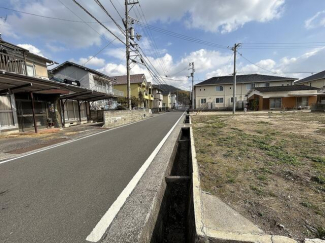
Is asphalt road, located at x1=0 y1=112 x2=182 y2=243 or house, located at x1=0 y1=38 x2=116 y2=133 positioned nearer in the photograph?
asphalt road, located at x1=0 y1=112 x2=182 y2=243

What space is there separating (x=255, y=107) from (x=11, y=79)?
3577cm

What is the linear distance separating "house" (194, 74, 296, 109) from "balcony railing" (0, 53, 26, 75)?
118 ft

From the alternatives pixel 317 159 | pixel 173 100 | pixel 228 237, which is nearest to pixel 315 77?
pixel 317 159

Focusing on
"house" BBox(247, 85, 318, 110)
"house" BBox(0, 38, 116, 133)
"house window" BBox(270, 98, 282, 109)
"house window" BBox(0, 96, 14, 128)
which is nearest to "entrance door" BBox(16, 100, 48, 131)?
"house" BBox(0, 38, 116, 133)

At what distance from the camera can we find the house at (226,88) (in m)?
39.9

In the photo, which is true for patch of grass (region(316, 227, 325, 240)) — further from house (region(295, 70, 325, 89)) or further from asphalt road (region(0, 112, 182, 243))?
house (region(295, 70, 325, 89))

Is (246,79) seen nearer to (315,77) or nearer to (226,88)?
(226,88)

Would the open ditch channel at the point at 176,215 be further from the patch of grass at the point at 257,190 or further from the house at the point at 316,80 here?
the house at the point at 316,80

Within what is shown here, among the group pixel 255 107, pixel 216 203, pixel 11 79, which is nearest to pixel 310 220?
pixel 216 203

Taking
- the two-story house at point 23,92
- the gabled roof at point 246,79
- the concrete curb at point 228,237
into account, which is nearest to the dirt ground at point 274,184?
the concrete curb at point 228,237

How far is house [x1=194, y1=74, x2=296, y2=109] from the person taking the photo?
39.9 m

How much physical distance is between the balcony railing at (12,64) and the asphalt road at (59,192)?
929 cm

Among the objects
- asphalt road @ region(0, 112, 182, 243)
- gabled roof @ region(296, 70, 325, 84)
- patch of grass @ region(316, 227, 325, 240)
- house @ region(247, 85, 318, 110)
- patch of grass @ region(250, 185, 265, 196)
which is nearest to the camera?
patch of grass @ region(316, 227, 325, 240)

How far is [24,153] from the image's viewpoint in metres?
6.29
